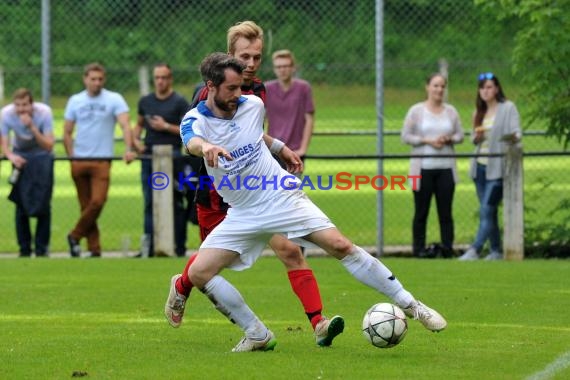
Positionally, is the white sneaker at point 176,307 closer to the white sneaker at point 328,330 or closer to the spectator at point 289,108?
the white sneaker at point 328,330

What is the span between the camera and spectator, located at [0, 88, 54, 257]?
1508 centimetres

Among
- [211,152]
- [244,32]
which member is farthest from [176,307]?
[244,32]

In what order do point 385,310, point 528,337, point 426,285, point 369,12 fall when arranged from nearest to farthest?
point 385,310 < point 528,337 < point 426,285 < point 369,12

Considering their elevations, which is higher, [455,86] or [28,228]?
[455,86]

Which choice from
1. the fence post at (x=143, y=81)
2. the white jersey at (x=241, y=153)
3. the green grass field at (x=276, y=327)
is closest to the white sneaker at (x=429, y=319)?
the green grass field at (x=276, y=327)

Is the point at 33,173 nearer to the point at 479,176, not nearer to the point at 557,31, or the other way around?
the point at 479,176

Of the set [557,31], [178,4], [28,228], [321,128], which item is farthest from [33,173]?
[321,128]

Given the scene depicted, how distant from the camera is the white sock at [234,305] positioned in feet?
26.3

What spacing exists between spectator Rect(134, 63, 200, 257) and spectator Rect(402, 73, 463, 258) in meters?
2.47

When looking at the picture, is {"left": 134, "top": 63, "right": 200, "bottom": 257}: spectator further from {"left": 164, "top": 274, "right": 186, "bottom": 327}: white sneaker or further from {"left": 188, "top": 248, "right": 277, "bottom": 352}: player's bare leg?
{"left": 188, "top": 248, "right": 277, "bottom": 352}: player's bare leg

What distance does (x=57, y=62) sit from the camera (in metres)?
18.4

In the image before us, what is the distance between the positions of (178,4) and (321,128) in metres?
5.02

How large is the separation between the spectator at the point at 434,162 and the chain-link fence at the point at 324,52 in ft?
2.93

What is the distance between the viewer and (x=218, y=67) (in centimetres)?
777
